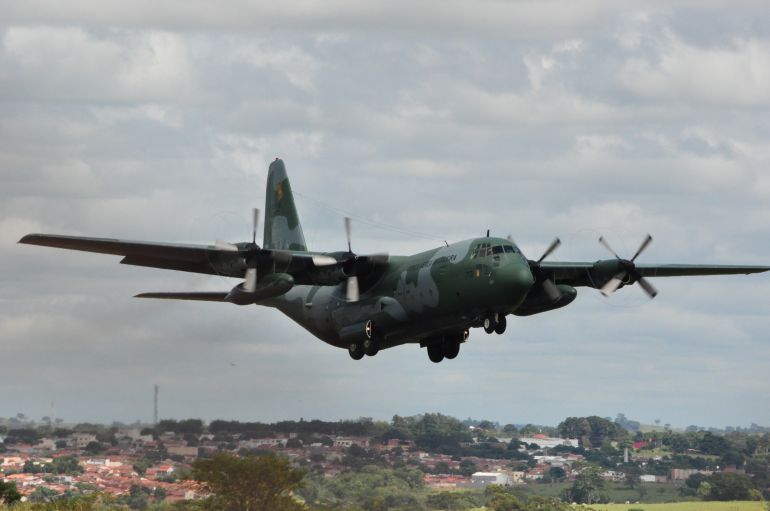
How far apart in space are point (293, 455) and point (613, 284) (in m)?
11.6

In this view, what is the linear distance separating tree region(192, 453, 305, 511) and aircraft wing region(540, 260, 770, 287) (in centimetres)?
1090

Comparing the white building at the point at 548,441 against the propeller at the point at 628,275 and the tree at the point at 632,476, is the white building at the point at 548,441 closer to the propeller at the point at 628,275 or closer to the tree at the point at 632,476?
the tree at the point at 632,476

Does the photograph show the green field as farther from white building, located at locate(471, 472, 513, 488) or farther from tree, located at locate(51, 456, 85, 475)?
tree, located at locate(51, 456, 85, 475)

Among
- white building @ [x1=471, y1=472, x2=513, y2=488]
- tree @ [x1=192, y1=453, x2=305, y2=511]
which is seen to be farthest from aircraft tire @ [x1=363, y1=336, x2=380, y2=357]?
white building @ [x1=471, y1=472, x2=513, y2=488]

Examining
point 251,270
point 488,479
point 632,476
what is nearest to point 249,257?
point 251,270

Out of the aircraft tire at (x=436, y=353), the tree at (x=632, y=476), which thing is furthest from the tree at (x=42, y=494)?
the tree at (x=632, y=476)

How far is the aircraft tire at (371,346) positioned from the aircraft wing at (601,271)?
A: 245 inches

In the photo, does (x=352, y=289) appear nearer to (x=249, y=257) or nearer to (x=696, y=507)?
(x=249, y=257)

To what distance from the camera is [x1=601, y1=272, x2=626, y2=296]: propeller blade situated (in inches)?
1617

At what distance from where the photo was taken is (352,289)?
131 ft

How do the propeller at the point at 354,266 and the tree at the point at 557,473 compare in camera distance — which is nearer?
the propeller at the point at 354,266

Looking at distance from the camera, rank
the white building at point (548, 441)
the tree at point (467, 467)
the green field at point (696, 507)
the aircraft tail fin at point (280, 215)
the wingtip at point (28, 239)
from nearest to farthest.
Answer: the wingtip at point (28, 239) → the aircraft tail fin at point (280, 215) → the tree at point (467, 467) → the green field at point (696, 507) → the white building at point (548, 441)

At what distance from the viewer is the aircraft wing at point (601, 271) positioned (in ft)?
137

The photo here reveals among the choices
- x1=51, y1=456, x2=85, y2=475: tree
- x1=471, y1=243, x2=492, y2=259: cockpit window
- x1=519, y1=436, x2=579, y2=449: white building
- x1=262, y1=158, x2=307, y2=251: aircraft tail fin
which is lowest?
x1=51, y1=456, x2=85, y2=475: tree
